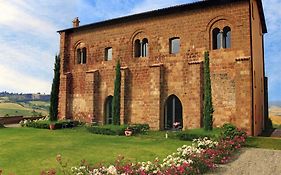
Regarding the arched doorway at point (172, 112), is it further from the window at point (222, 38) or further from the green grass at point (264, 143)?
the green grass at point (264, 143)

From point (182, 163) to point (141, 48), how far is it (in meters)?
17.2

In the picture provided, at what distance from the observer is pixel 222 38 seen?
21.9 meters

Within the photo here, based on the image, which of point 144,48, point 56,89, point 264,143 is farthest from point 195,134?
point 56,89

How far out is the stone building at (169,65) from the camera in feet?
68.7

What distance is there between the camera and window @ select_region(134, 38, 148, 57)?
26.0 metres

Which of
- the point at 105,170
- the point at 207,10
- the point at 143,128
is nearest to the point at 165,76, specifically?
the point at 143,128

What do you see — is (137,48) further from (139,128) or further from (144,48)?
(139,128)

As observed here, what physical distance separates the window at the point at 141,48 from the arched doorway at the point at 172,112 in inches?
196

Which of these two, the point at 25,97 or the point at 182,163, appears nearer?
the point at 182,163

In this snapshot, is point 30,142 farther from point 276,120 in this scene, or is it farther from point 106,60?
point 276,120

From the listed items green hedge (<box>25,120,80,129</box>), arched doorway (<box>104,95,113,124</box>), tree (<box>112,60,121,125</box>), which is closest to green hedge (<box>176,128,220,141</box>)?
tree (<box>112,60,121,125</box>)

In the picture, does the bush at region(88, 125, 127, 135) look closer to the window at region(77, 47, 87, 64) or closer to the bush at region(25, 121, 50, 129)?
the bush at region(25, 121, 50, 129)

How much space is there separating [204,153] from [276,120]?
32.5 metres

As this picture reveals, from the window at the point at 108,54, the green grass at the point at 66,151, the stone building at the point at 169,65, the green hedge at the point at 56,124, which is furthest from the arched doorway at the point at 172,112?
the green hedge at the point at 56,124
